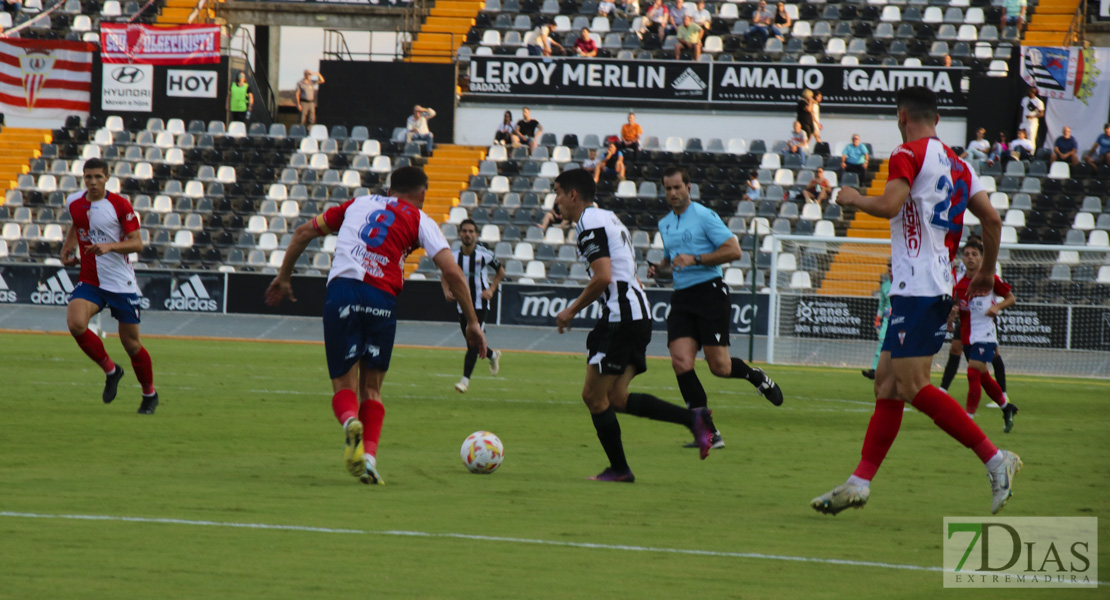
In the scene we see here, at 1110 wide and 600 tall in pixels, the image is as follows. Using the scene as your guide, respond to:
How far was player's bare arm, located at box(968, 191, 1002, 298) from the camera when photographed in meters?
6.78

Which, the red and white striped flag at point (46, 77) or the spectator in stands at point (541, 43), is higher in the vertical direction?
the spectator in stands at point (541, 43)

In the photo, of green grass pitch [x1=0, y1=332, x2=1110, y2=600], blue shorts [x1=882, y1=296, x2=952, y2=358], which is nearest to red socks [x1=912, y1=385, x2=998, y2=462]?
blue shorts [x1=882, y1=296, x2=952, y2=358]

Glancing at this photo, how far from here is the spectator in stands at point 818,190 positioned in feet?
89.0

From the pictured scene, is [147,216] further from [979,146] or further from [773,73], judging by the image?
[979,146]

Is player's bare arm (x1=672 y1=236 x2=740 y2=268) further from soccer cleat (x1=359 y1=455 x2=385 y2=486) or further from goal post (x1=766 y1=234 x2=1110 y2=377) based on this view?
goal post (x1=766 y1=234 x2=1110 y2=377)

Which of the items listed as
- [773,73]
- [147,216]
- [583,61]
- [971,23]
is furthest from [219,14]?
[971,23]

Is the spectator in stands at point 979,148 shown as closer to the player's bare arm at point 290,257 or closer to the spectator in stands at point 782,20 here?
the spectator in stands at point 782,20

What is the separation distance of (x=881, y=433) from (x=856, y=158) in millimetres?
21234

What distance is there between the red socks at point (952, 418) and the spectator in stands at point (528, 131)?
23630mm

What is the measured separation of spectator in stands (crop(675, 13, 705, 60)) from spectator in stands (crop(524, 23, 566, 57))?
295 centimetres

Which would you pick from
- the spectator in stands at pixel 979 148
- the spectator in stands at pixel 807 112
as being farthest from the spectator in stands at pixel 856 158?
the spectator in stands at pixel 979 148

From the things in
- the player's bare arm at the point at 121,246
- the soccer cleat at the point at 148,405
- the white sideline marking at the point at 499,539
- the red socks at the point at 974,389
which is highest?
the player's bare arm at the point at 121,246

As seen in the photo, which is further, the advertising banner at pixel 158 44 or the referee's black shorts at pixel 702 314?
the advertising banner at pixel 158 44

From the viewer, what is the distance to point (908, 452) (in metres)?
10.3
